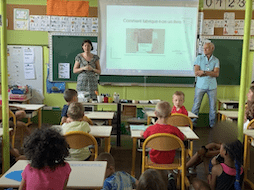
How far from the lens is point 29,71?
6.00 m

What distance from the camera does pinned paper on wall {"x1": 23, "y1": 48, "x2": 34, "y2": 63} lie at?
5.93 meters

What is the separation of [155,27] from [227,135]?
192 inches

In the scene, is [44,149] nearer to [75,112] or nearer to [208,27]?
[75,112]

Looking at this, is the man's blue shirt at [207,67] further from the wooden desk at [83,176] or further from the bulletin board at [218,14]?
the wooden desk at [83,176]

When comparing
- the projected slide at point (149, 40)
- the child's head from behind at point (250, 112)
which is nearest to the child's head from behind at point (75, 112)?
the child's head from behind at point (250, 112)

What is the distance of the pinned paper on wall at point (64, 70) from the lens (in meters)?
5.99

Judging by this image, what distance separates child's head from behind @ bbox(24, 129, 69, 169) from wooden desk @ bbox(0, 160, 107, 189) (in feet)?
0.52

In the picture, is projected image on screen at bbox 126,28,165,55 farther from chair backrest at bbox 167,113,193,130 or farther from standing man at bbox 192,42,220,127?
chair backrest at bbox 167,113,193,130

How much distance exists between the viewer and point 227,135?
131 cm

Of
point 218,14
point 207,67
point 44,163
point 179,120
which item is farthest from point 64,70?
point 44,163

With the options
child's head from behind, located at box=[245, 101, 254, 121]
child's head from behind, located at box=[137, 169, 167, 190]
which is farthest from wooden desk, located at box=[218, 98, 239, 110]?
child's head from behind, located at box=[137, 169, 167, 190]

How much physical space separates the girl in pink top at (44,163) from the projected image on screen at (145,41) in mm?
4676

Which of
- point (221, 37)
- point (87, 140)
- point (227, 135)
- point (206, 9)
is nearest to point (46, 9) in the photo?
point (206, 9)

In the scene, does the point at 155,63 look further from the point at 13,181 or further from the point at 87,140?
the point at 13,181
